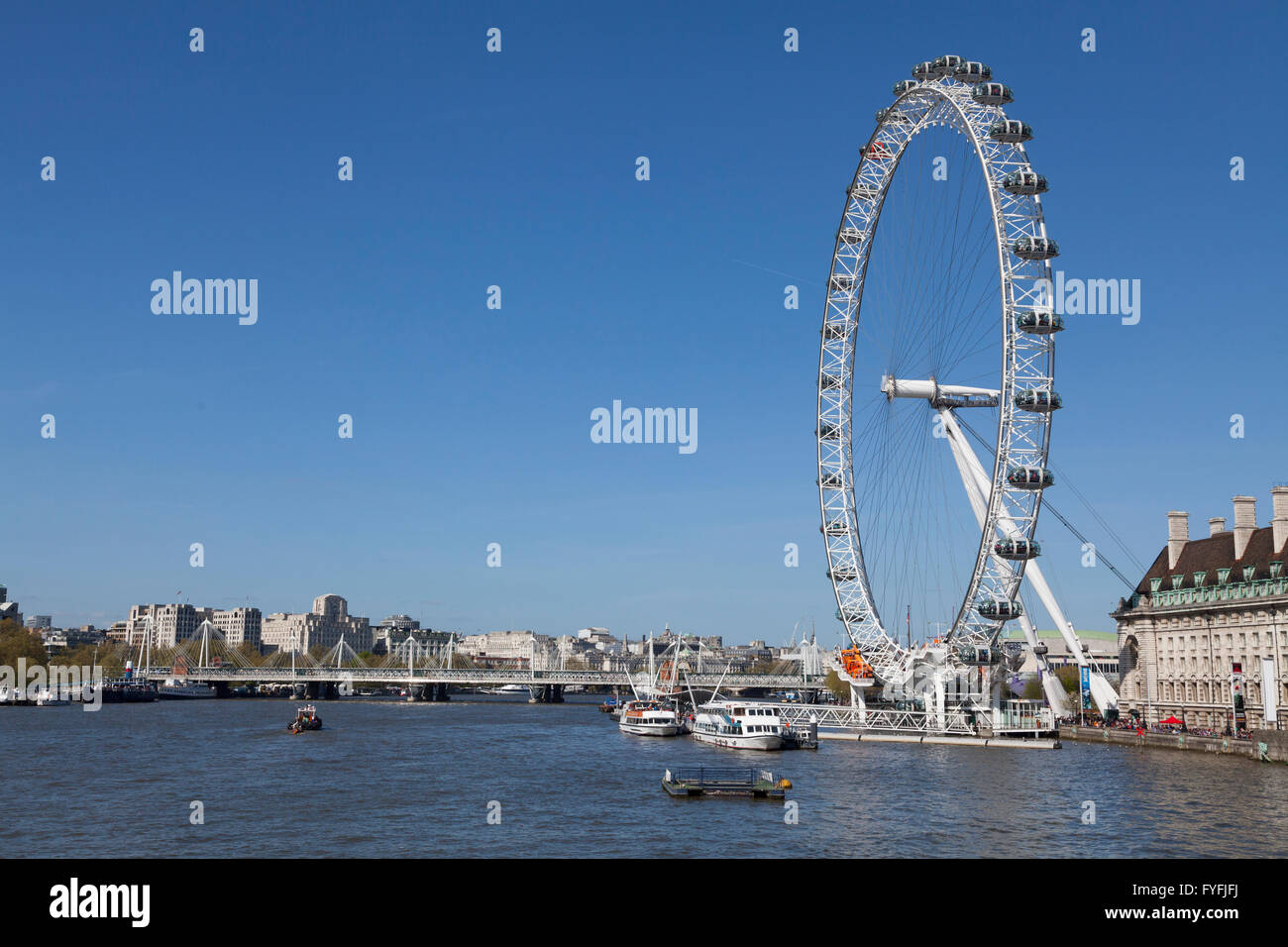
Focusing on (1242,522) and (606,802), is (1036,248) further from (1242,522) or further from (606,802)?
(606,802)

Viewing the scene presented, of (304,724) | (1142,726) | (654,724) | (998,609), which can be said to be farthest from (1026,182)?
(304,724)

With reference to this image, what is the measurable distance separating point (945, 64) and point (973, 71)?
2.06 meters

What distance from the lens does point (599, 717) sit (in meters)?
160

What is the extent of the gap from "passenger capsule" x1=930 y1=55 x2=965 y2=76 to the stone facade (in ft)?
121

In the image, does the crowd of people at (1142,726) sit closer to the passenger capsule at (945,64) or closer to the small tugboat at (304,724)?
the passenger capsule at (945,64)

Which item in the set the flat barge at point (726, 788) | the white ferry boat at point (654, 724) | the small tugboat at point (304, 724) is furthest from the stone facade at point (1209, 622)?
the small tugboat at point (304, 724)

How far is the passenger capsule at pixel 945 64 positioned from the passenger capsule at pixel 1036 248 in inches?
504

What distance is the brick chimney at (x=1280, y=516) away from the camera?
77.1 metres

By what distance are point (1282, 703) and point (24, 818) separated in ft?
235

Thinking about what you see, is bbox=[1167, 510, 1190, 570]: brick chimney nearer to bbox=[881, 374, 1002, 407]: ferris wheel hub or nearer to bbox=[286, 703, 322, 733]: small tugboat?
bbox=[881, 374, 1002, 407]: ferris wheel hub
